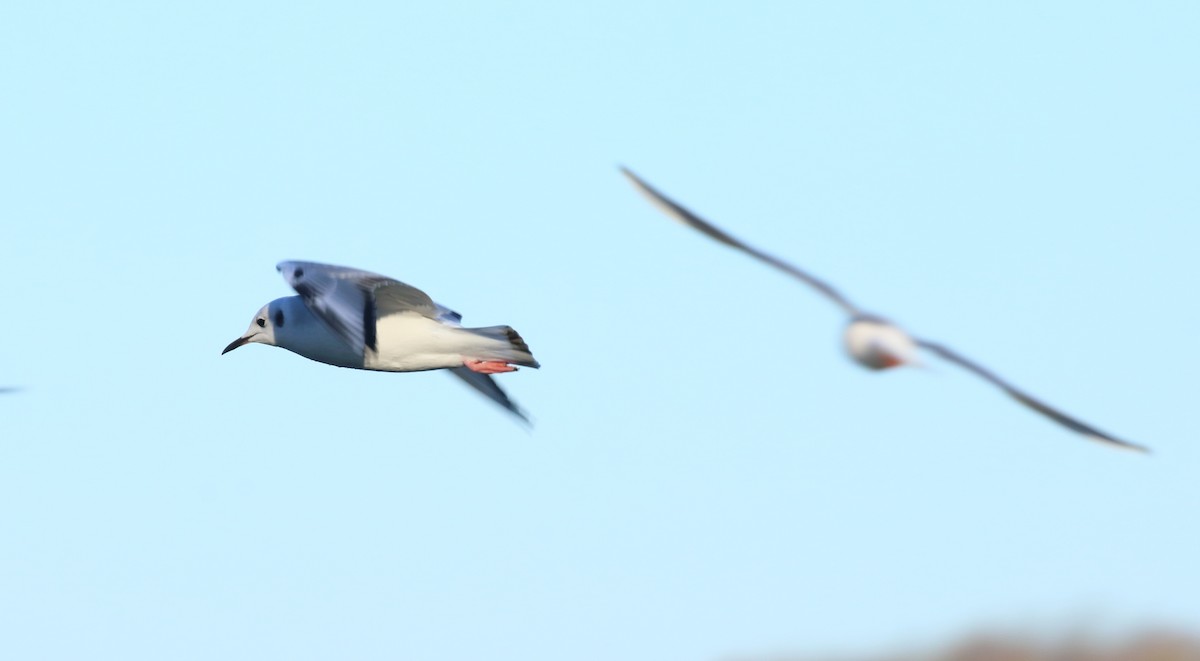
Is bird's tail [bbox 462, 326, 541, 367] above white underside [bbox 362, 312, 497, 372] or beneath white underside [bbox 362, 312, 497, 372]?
above

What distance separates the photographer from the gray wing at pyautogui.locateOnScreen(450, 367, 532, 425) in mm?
24016

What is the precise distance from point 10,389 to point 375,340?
4.48 metres

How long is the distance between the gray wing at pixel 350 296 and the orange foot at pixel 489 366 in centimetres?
90

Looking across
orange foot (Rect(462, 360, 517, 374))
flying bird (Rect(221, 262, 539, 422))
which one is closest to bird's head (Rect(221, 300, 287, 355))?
flying bird (Rect(221, 262, 539, 422))

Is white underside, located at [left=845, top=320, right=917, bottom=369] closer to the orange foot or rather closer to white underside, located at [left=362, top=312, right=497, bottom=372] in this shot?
white underside, located at [left=362, top=312, right=497, bottom=372]

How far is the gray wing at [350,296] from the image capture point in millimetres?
20484

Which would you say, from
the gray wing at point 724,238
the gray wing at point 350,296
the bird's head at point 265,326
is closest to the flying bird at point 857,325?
the gray wing at point 724,238

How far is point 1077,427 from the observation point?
48.0ft

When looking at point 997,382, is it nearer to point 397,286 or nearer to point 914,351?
point 914,351

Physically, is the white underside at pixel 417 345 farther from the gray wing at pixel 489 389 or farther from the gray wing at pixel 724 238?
the gray wing at pixel 724 238

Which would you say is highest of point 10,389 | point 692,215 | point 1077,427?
point 692,215

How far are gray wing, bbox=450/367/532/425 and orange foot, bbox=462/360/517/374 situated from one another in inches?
68.5

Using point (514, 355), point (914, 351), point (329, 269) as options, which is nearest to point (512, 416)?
point (514, 355)

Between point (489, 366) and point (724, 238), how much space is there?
646 centimetres
